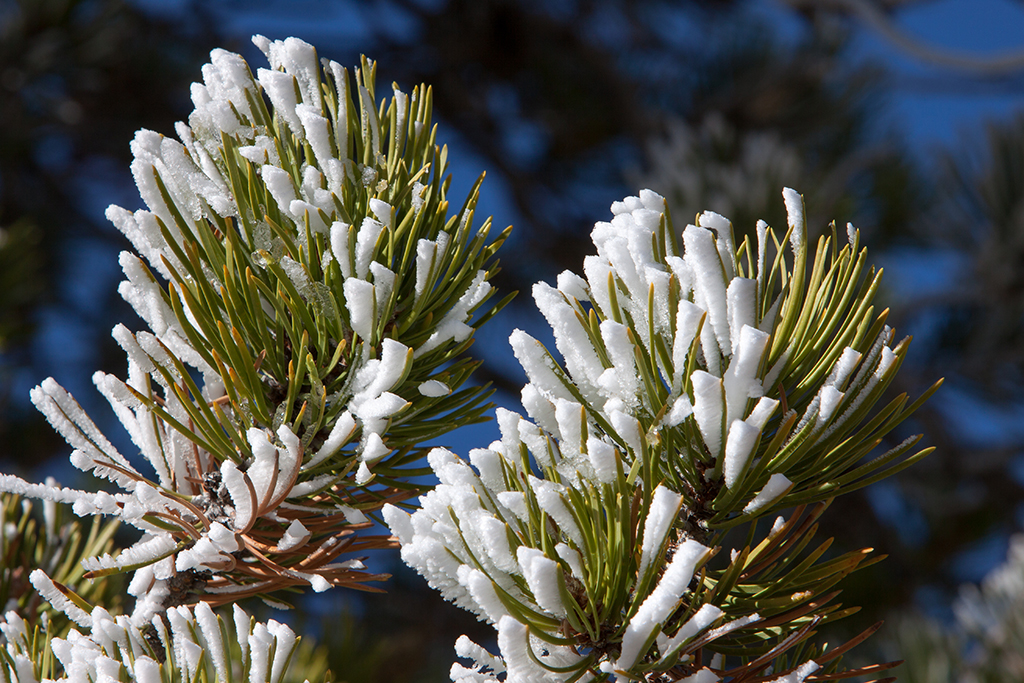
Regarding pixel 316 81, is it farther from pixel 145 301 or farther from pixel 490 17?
pixel 490 17

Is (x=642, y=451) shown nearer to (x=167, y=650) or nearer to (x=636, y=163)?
(x=167, y=650)

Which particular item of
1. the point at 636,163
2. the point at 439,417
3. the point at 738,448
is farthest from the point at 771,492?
the point at 636,163

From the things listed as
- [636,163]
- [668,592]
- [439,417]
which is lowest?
[668,592]

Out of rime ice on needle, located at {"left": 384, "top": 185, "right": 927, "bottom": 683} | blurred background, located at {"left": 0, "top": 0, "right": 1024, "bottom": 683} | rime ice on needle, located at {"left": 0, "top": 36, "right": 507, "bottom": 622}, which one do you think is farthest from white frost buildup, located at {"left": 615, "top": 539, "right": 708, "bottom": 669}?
blurred background, located at {"left": 0, "top": 0, "right": 1024, "bottom": 683}

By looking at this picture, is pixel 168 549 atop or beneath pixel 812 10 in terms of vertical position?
beneath

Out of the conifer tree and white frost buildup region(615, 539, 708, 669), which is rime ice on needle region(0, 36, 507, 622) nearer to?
the conifer tree

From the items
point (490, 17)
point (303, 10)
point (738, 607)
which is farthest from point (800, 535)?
point (303, 10)
